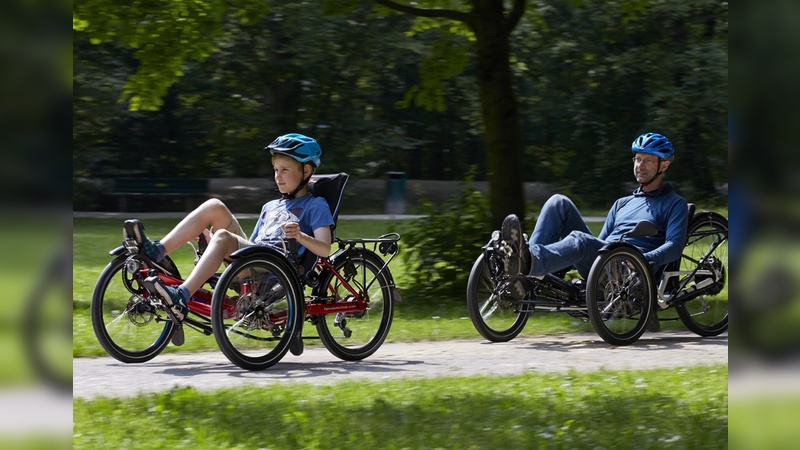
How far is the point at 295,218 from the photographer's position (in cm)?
762

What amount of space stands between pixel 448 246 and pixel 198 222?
4404 mm

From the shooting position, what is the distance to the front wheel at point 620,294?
8.16 m

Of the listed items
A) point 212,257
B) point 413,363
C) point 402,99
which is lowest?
point 413,363

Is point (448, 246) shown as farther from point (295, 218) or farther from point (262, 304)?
point (262, 304)

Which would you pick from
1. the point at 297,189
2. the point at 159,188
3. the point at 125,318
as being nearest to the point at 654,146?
the point at 297,189

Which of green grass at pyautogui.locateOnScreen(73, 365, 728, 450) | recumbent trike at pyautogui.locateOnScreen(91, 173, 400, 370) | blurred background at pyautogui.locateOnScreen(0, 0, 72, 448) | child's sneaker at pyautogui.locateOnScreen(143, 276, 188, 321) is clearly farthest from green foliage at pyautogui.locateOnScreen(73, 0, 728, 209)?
blurred background at pyautogui.locateOnScreen(0, 0, 72, 448)

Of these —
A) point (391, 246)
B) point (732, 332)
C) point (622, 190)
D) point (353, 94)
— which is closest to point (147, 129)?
point (353, 94)

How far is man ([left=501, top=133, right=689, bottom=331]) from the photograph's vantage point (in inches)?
324

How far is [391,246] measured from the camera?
26.6ft

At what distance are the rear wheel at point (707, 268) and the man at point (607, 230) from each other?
0.49 m

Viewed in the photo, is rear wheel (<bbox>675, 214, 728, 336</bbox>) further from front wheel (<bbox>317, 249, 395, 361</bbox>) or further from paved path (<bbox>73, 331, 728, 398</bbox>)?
front wheel (<bbox>317, 249, 395, 361</bbox>)

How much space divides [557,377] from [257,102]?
23.3m

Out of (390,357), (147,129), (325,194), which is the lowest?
(390,357)

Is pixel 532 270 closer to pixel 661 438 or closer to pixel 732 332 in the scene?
pixel 661 438
